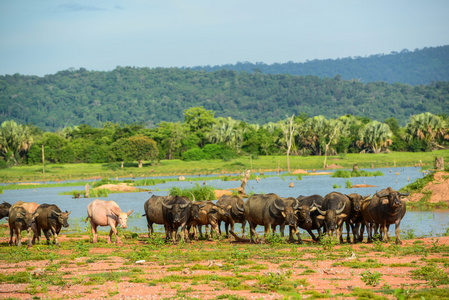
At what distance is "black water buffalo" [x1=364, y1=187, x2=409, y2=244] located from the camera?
1648cm

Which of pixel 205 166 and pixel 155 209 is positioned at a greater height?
pixel 155 209

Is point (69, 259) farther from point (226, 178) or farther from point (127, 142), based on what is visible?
point (127, 142)

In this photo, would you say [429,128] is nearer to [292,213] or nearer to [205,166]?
[205,166]

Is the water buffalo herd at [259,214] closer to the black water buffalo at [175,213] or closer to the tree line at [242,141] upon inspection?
the black water buffalo at [175,213]

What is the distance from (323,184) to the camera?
5162cm

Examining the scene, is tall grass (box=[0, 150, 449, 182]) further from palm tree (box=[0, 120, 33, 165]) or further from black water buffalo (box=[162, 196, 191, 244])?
black water buffalo (box=[162, 196, 191, 244])

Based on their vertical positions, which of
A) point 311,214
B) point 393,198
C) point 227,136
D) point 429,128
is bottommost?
point 311,214

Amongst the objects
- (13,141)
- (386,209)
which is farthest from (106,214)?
(13,141)

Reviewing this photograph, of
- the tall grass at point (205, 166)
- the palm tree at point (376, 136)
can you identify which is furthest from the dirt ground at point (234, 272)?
the palm tree at point (376, 136)

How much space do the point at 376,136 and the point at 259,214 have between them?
82.4 metres

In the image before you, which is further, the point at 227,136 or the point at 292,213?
the point at 227,136

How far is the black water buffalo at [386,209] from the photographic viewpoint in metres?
16.5

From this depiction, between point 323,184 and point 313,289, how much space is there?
135 ft

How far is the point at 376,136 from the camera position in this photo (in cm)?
9656
